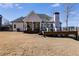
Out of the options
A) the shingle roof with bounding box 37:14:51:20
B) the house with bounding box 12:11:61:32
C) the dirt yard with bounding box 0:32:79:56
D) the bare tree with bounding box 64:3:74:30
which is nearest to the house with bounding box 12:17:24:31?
the house with bounding box 12:11:61:32

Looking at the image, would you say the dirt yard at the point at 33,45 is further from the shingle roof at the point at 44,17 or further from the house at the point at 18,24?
the shingle roof at the point at 44,17

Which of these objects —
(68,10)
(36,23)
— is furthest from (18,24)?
(68,10)

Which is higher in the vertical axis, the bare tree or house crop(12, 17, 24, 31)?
the bare tree

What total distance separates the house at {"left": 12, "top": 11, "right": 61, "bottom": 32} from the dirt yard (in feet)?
0.55

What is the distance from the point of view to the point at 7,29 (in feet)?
19.2

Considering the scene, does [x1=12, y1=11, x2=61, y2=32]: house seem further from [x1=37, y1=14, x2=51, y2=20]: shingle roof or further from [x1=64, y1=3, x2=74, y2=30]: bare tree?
[x1=64, y1=3, x2=74, y2=30]: bare tree

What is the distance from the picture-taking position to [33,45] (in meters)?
5.84

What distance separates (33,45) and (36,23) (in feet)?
1.78

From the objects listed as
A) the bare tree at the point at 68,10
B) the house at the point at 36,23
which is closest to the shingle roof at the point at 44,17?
the house at the point at 36,23

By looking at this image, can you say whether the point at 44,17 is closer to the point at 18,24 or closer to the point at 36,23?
the point at 36,23

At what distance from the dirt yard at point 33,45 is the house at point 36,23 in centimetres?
17

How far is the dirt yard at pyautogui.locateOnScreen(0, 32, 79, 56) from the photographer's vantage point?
5.49 metres

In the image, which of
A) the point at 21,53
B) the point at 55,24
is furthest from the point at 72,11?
the point at 21,53

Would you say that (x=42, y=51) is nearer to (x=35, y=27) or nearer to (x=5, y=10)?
(x=35, y=27)
